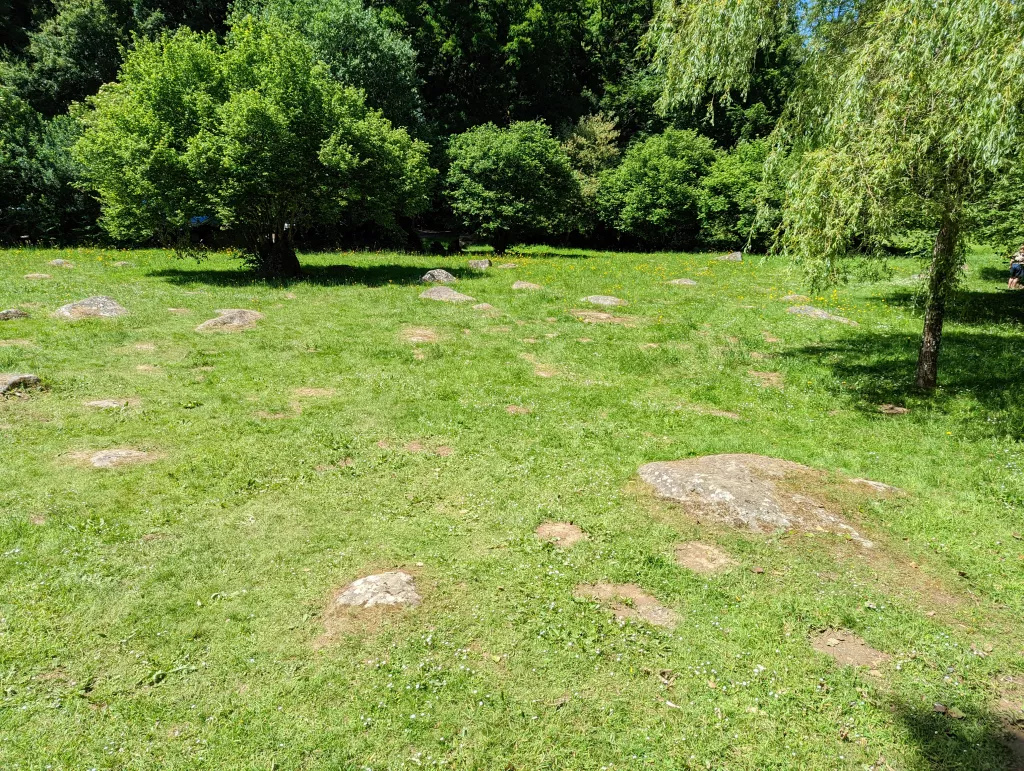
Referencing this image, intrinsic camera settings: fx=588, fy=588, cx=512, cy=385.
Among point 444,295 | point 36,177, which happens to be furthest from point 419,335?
point 36,177

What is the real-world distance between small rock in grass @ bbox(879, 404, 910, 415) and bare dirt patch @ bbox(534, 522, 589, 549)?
824 centimetres

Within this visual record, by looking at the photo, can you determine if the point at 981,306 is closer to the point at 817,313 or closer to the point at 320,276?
the point at 817,313

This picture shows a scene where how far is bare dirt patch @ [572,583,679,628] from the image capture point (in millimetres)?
6441

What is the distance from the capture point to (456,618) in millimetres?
6305

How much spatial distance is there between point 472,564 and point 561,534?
1412mm

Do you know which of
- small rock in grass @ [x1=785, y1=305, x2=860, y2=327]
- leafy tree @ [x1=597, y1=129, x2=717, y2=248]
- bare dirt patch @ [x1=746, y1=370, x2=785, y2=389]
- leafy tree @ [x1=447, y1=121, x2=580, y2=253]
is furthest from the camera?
leafy tree @ [x1=597, y1=129, x2=717, y2=248]

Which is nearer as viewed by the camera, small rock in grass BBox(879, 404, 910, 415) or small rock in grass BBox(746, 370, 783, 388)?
small rock in grass BBox(879, 404, 910, 415)

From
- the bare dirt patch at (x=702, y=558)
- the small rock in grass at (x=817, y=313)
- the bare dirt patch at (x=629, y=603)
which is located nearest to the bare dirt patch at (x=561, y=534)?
the bare dirt patch at (x=629, y=603)

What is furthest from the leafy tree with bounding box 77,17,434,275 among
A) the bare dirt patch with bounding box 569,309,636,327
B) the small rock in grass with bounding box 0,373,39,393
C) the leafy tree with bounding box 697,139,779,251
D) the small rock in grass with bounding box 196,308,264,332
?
the leafy tree with bounding box 697,139,779,251

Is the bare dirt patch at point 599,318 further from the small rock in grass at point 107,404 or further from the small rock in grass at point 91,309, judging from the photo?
the small rock in grass at point 91,309

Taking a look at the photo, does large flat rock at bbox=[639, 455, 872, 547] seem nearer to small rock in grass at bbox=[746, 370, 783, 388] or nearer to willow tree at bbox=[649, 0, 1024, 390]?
small rock in grass at bbox=[746, 370, 783, 388]

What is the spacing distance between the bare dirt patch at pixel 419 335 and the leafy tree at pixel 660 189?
28768 mm

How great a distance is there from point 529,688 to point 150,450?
7.62 meters

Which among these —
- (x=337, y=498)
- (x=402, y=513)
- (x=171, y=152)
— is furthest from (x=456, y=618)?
(x=171, y=152)
